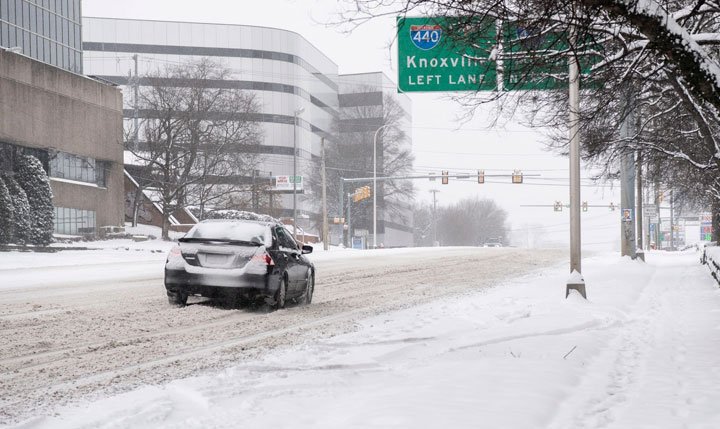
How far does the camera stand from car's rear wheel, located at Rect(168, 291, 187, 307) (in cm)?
1359

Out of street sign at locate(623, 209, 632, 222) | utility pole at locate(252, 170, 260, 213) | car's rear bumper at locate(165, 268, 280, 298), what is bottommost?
car's rear bumper at locate(165, 268, 280, 298)

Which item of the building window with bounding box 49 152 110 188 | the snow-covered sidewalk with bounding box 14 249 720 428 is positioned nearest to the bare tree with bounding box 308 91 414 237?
the building window with bounding box 49 152 110 188

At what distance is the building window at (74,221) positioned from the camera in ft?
145

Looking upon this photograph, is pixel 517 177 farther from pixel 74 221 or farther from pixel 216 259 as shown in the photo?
pixel 216 259

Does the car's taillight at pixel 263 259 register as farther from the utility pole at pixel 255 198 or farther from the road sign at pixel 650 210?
the utility pole at pixel 255 198

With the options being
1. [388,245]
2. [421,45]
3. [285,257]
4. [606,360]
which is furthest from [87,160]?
[388,245]

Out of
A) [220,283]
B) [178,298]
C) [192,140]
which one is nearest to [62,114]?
[192,140]

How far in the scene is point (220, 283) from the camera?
12.9 m

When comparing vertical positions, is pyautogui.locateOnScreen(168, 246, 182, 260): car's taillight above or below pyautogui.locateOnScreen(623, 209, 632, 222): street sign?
below

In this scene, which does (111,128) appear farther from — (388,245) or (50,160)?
(388,245)

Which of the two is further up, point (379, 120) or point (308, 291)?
point (379, 120)

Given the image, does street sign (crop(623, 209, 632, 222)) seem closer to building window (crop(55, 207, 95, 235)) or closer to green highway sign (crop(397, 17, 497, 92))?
green highway sign (crop(397, 17, 497, 92))

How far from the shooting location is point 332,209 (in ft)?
264

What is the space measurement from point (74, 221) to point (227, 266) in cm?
3558
